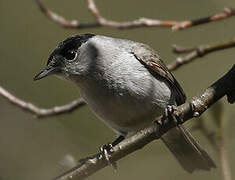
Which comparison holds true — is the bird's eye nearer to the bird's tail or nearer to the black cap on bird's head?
the black cap on bird's head

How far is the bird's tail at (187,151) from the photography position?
3670 millimetres

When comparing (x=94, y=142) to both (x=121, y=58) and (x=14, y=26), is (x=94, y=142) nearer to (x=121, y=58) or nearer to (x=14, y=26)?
(x=121, y=58)

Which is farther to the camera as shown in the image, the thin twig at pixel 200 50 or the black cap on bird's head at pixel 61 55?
the black cap on bird's head at pixel 61 55

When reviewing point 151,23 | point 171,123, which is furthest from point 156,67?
point 171,123

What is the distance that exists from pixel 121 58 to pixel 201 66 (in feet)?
6.47

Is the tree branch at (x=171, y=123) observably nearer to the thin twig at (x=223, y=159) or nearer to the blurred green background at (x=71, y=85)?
the thin twig at (x=223, y=159)

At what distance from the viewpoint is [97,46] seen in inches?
159

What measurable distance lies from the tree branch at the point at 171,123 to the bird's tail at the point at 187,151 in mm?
1042

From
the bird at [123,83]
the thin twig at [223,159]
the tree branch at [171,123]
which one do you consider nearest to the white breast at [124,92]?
the bird at [123,83]

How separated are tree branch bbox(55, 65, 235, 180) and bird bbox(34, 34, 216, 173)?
78 centimetres

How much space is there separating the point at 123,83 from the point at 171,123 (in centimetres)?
104

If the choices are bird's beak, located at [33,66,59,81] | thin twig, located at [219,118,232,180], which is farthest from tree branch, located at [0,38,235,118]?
thin twig, located at [219,118,232,180]

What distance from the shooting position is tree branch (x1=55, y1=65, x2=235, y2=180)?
93.9 inches

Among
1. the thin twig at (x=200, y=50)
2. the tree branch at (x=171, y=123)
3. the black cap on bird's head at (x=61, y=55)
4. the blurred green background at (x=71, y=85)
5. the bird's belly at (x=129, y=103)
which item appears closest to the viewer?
the tree branch at (x=171, y=123)
